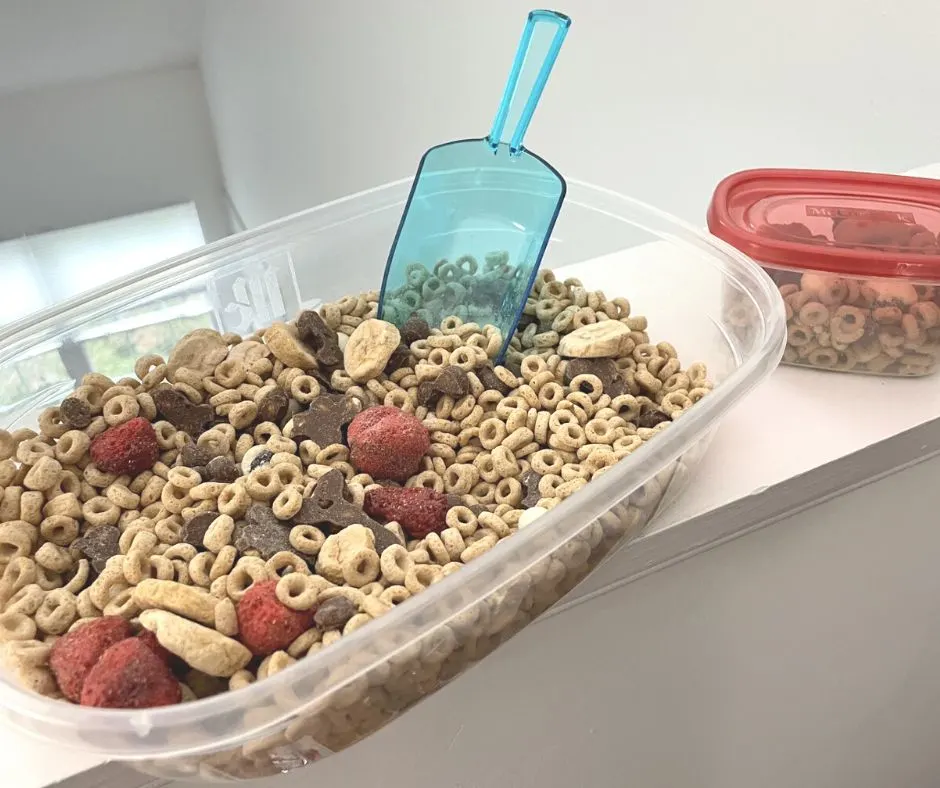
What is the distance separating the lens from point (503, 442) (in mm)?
589

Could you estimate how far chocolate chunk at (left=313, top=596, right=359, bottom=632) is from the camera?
45 centimetres

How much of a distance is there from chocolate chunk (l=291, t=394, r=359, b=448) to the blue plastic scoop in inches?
4.4

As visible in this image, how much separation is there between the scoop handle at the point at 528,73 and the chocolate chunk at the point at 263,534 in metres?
0.34

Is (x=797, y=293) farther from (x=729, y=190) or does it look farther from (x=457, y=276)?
(x=457, y=276)

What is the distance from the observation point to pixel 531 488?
0.56 metres

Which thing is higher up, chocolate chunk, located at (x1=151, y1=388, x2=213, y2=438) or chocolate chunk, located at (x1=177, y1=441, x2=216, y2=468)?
chocolate chunk, located at (x1=151, y1=388, x2=213, y2=438)

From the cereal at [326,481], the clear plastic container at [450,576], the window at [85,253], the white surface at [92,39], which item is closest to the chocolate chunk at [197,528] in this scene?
the cereal at [326,481]

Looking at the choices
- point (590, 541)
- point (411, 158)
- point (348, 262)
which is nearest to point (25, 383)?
point (348, 262)

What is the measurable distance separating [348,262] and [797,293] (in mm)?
346

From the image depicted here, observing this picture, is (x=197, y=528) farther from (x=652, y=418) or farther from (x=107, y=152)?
(x=107, y=152)

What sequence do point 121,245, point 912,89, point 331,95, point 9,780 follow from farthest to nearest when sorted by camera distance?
point 121,245, point 331,95, point 912,89, point 9,780

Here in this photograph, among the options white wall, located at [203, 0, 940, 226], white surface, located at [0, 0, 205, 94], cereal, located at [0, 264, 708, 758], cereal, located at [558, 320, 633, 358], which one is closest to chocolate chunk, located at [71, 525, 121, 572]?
cereal, located at [0, 264, 708, 758]

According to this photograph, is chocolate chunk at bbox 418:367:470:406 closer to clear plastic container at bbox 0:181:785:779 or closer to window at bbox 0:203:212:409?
clear plastic container at bbox 0:181:785:779

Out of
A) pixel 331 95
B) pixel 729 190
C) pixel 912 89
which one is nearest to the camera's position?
pixel 729 190
